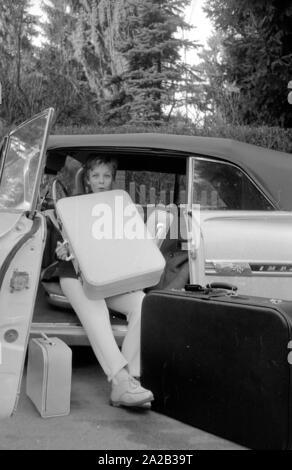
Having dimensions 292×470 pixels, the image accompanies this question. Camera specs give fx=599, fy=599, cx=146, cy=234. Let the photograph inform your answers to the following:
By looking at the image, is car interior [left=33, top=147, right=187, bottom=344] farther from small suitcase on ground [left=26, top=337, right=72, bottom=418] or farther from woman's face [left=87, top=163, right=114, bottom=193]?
small suitcase on ground [left=26, top=337, right=72, bottom=418]

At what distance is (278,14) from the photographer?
33.4ft

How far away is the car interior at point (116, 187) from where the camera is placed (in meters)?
3.68

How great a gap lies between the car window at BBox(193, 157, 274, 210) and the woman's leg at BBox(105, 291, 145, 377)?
0.75m

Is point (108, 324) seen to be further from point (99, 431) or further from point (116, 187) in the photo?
point (116, 187)

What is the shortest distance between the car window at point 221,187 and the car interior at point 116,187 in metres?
0.19

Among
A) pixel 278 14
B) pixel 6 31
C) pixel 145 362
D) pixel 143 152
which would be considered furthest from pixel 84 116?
pixel 145 362

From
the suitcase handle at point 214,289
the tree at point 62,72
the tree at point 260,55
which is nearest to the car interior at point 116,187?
the suitcase handle at point 214,289

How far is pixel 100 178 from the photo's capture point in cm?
393

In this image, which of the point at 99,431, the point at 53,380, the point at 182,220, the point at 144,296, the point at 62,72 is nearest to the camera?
the point at 99,431

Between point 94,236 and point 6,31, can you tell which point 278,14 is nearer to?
point 94,236

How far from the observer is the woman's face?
3930 mm

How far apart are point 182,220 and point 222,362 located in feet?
5.07

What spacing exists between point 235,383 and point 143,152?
5.94 feet

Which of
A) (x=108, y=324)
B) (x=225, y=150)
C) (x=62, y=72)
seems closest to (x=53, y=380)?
(x=108, y=324)
